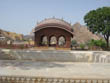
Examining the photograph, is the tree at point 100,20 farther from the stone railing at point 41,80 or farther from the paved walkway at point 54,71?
the stone railing at point 41,80

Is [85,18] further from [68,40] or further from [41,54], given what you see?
[41,54]

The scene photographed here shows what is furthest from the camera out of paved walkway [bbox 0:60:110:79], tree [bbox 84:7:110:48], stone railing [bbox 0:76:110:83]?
tree [bbox 84:7:110:48]

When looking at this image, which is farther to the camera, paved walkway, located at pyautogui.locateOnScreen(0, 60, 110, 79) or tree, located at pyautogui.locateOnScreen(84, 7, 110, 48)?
tree, located at pyautogui.locateOnScreen(84, 7, 110, 48)

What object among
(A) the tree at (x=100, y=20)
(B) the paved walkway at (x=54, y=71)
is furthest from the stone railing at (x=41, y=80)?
(A) the tree at (x=100, y=20)

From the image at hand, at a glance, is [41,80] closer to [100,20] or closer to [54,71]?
[54,71]

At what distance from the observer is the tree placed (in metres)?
23.7

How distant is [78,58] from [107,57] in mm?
2977

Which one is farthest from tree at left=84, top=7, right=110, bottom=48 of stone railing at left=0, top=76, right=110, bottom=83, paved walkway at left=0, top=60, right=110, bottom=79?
stone railing at left=0, top=76, right=110, bottom=83

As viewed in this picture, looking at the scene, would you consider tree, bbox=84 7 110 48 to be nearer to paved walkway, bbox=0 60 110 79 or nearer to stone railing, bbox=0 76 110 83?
paved walkway, bbox=0 60 110 79

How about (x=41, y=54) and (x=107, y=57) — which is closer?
(x=107, y=57)

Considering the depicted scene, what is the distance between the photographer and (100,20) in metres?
24.2

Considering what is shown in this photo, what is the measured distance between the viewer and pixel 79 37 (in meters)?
85.0

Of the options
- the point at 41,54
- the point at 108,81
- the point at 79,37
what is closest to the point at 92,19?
the point at 41,54

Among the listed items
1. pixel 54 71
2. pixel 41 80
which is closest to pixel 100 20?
pixel 54 71
